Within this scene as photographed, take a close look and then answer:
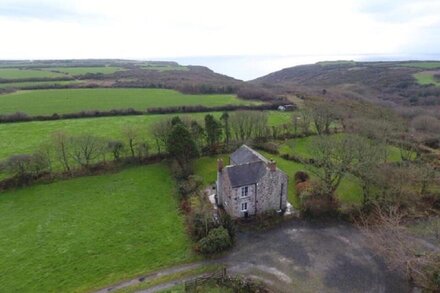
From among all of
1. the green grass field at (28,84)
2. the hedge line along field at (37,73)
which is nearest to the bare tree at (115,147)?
the green grass field at (28,84)

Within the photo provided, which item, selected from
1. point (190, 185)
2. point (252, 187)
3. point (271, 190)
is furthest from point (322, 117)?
point (252, 187)

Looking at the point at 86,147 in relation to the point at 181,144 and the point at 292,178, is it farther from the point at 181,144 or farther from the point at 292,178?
the point at 292,178

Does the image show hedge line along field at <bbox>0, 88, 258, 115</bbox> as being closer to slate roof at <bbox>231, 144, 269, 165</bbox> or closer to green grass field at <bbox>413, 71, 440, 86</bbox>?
slate roof at <bbox>231, 144, 269, 165</bbox>

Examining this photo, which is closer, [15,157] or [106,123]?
[15,157]

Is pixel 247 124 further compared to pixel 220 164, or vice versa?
pixel 247 124

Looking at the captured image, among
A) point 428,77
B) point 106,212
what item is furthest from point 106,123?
point 428,77

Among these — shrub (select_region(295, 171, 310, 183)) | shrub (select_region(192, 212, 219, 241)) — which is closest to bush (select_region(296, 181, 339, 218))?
shrub (select_region(295, 171, 310, 183))

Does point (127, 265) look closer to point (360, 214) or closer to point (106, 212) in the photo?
point (106, 212)

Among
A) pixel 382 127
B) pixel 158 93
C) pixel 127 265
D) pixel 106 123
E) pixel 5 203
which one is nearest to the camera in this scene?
pixel 127 265
